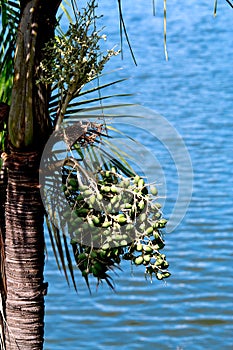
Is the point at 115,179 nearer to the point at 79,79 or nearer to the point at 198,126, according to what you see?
the point at 79,79

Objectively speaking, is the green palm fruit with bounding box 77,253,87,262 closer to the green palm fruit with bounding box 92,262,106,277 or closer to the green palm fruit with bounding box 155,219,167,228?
the green palm fruit with bounding box 92,262,106,277

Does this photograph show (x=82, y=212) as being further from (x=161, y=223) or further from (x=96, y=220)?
(x=161, y=223)

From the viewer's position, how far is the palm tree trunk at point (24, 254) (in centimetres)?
305

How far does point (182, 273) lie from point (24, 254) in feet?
16.7

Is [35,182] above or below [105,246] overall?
above

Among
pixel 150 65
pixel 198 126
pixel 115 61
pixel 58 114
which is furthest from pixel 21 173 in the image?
pixel 150 65

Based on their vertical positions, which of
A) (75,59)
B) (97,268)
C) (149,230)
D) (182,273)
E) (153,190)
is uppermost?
(75,59)

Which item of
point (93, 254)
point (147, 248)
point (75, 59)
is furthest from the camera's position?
point (75, 59)

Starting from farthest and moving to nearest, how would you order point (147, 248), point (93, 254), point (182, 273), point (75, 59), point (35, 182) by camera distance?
point (182, 273) < point (35, 182) < point (75, 59) < point (93, 254) < point (147, 248)

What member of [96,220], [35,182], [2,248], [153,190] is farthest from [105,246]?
[2,248]

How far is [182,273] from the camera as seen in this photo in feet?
26.8

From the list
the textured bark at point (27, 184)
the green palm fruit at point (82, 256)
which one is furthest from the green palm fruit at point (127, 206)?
the textured bark at point (27, 184)

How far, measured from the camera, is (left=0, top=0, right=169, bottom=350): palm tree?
281cm

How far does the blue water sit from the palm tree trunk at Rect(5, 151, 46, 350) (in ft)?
1.44
